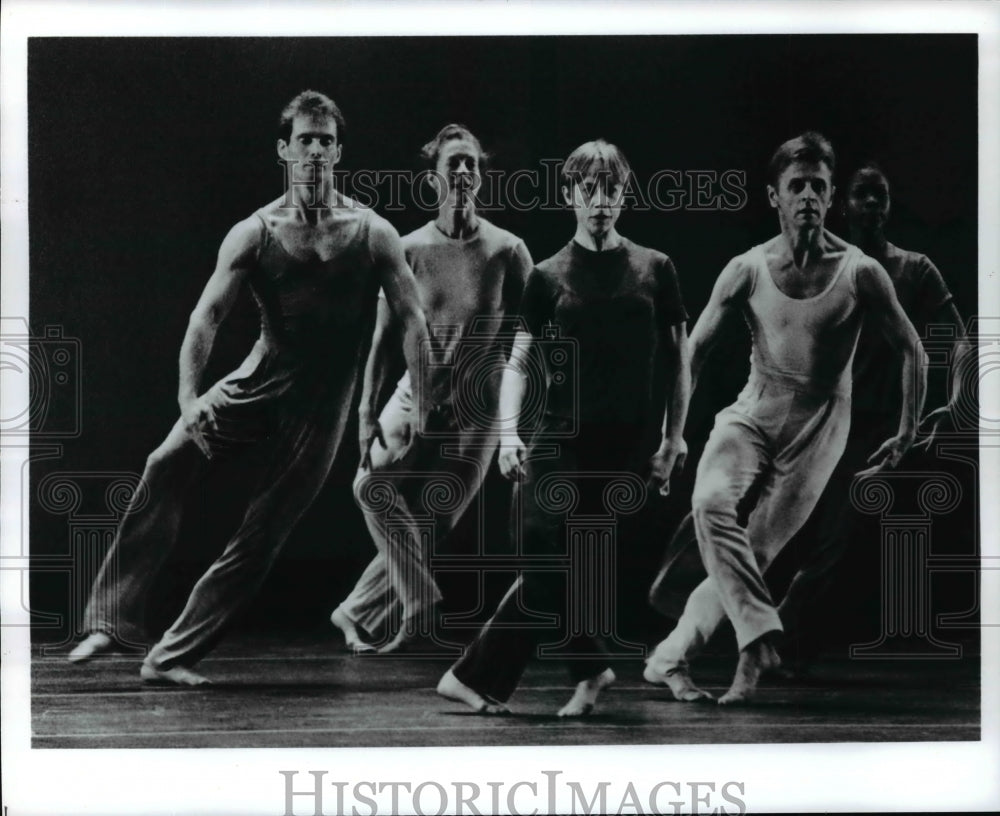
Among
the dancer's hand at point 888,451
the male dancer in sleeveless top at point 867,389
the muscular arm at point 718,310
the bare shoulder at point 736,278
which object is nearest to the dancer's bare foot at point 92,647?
the muscular arm at point 718,310

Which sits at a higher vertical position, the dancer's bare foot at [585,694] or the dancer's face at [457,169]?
the dancer's face at [457,169]

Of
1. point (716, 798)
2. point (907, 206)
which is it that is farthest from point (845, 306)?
point (716, 798)

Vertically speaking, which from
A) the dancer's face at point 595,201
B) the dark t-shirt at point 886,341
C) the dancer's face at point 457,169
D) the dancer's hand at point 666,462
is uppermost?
the dancer's face at point 457,169

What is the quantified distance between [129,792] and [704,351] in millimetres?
2518

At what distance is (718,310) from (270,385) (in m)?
1.58

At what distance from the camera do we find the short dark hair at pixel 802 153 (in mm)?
4520

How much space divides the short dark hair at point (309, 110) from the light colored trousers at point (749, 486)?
1.68 meters

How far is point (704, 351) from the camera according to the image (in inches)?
178

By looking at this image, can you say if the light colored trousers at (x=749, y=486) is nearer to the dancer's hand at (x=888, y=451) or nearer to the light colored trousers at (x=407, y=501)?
the dancer's hand at (x=888, y=451)

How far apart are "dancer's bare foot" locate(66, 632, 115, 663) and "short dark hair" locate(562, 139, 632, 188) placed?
2.24m

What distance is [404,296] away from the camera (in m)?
4.49

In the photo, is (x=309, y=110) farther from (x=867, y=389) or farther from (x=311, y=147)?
(x=867, y=389)

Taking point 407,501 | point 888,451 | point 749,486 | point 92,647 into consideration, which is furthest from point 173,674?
point 888,451

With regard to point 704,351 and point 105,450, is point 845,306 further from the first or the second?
point 105,450
